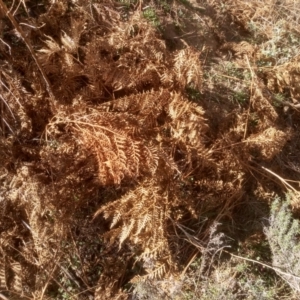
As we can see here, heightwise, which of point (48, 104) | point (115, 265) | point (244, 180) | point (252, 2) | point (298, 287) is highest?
point (252, 2)

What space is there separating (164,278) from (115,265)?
0.38m

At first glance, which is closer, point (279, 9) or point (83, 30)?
point (83, 30)

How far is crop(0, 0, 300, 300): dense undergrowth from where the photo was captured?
2854mm

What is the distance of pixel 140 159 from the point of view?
9.25 ft

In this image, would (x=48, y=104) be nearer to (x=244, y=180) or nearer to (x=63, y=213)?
(x=63, y=213)

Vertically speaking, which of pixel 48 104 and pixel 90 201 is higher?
pixel 48 104

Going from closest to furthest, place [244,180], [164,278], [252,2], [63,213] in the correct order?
[63,213] → [164,278] → [244,180] → [252,2]

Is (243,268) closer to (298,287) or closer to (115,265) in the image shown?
(298,287)

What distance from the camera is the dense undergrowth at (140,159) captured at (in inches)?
112

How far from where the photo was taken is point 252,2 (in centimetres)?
392

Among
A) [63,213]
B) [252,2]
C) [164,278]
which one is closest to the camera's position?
[63,213]

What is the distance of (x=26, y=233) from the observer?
3062 millimetres

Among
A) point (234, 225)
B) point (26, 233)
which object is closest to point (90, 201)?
point (26, 233)

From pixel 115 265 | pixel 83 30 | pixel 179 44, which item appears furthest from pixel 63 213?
pixel 179 44
